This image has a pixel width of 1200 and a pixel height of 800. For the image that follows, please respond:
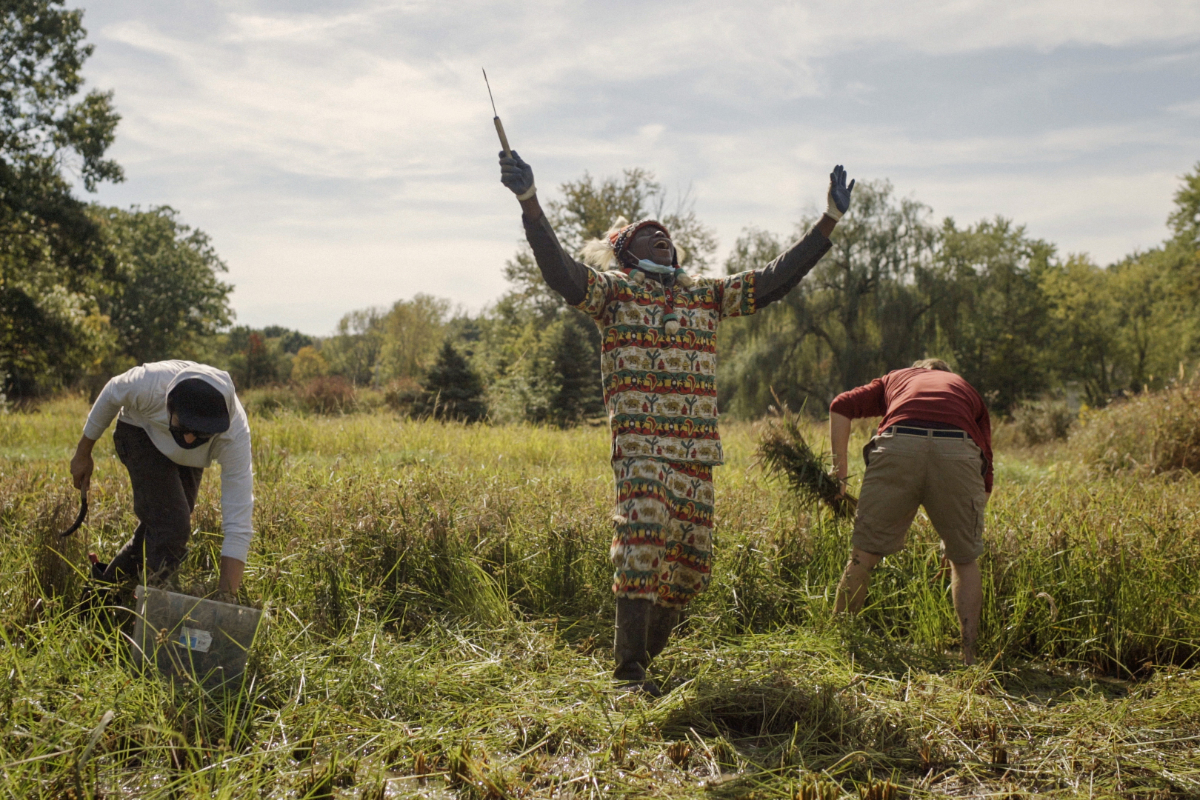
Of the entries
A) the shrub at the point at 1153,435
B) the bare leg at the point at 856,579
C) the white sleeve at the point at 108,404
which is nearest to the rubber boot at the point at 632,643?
the bare leg at the point at 856,579

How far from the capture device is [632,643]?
3.48 metres

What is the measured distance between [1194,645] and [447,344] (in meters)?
18.6

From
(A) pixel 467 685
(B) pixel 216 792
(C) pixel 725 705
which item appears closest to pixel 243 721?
(B) pixel 216 792

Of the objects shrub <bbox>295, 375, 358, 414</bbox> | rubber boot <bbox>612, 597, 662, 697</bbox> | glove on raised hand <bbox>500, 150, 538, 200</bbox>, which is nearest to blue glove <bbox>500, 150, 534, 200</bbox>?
glove on raised hand <bbox>500, 150, 538, 200</bbox>

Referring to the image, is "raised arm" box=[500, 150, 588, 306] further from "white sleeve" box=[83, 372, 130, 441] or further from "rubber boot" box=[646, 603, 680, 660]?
"white sleeve" box=[83, 372, 130, 441]

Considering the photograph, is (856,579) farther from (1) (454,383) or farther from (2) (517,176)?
(1) (454,383)

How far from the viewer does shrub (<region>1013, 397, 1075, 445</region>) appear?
17.9 meters

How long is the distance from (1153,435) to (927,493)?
23.3ft

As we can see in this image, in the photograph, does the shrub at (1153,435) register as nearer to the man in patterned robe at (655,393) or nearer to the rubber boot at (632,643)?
the man in patterned robe at (655,393)

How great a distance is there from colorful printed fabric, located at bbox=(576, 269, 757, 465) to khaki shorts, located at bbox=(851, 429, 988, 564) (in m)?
0.93

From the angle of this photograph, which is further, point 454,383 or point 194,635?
point 454,383

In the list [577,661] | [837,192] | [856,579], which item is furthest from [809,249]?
[577,661]

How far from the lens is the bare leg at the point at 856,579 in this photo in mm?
4105

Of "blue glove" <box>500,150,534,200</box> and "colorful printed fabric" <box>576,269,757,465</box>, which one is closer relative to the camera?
"blue glove" <box>500,150,534,200</box>
